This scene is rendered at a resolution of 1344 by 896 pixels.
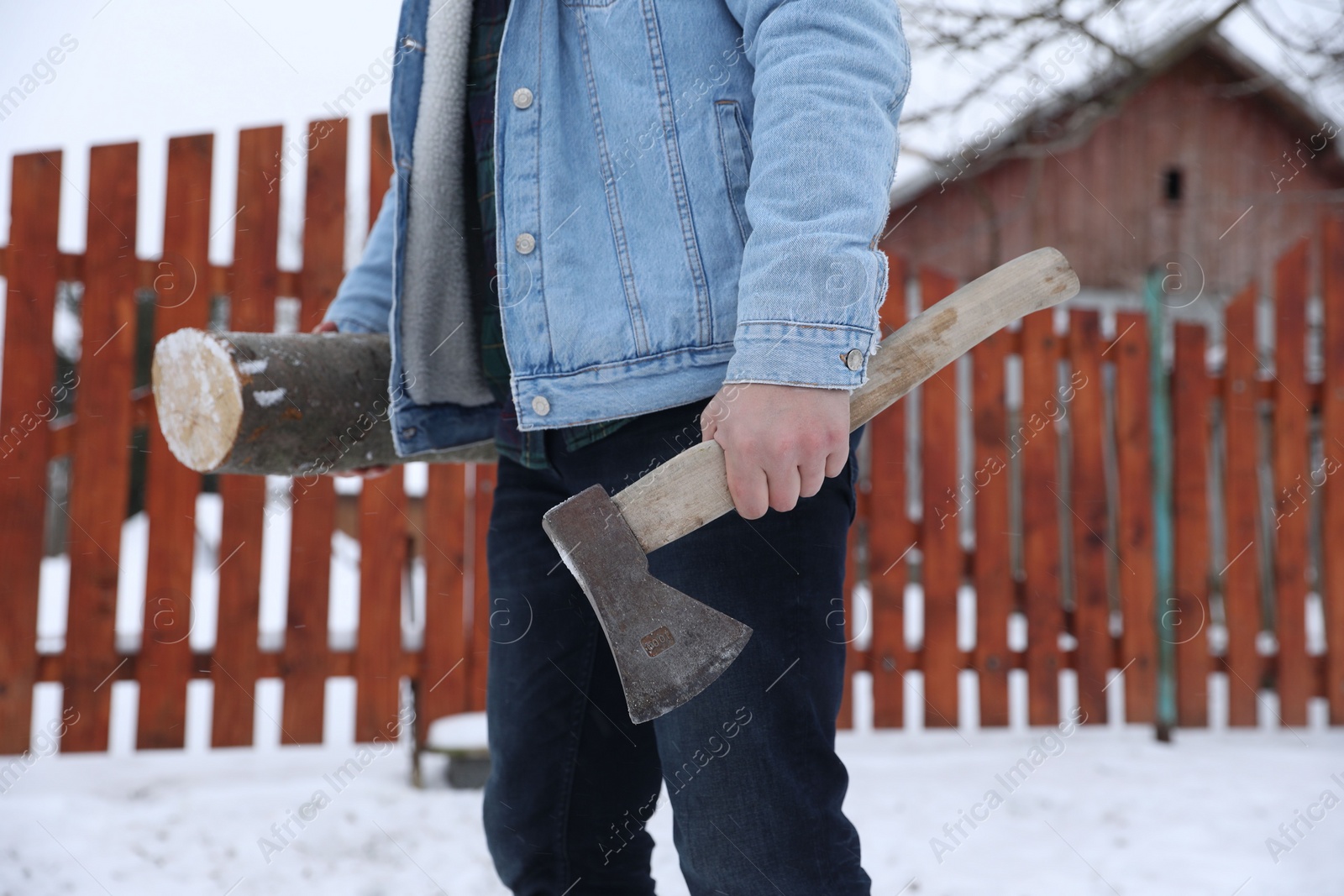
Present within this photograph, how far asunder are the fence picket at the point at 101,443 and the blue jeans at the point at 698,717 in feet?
8.05

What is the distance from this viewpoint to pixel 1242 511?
3.71 m

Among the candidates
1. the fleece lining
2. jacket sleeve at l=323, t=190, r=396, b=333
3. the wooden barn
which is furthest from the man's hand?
the wooden barn

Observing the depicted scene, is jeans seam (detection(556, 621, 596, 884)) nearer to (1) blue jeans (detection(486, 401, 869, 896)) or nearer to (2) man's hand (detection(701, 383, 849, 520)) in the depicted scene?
(1) blue jeans (detection(486, 401, 869, 896))

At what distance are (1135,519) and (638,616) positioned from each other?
3345mm

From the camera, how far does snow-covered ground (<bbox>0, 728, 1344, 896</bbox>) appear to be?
7.44 ft

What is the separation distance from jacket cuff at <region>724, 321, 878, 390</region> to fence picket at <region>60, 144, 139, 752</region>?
111 inches

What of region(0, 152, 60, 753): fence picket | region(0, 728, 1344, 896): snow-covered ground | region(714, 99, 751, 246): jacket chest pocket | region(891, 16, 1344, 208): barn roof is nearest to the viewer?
region(714, 99, 751, 246): jacket chest pocket

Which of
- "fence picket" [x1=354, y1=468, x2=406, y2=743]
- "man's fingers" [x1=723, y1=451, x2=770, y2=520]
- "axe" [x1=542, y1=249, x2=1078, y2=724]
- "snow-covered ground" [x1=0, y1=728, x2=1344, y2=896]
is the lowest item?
"snow-covered ground" [x1=0, y1=728, x2=1344, y2=896]

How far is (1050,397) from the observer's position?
357 cm

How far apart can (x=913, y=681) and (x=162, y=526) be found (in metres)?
2.84

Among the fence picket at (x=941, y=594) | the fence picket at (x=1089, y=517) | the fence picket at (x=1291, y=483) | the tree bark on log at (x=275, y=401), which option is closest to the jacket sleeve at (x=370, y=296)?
the tree bark on log at (x=275, y=401)

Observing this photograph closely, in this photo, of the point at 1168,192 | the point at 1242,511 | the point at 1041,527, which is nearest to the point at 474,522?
the point at 1041,527

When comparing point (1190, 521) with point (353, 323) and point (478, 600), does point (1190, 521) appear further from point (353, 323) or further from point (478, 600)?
point (353, 323)

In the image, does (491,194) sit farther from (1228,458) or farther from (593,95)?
(1228,458)
